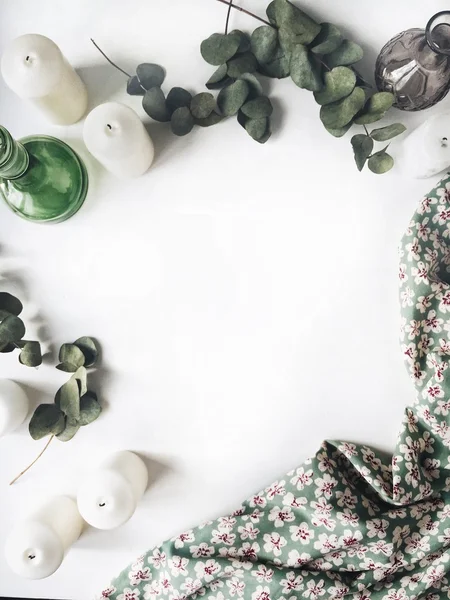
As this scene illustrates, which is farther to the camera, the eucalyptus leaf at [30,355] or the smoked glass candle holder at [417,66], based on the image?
the eucalyptus leaf at [30,355]

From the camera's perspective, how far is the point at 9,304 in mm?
814

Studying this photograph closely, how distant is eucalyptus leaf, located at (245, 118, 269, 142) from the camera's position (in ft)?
2.57

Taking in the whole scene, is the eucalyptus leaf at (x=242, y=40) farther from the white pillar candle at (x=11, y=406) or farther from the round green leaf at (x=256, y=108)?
the white pillar candle at (x=11, y=406)

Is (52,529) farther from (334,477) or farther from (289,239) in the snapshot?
(289,239)

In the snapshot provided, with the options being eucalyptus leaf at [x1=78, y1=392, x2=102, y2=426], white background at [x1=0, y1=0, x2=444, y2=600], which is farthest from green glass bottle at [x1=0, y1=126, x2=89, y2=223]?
eucalyptus leaf at [x1=78, y1=392, x2=102, y2=426]

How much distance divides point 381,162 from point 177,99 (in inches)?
11.0

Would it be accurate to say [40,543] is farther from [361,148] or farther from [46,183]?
[361,148]

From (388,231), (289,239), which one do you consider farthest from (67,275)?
(388,231)

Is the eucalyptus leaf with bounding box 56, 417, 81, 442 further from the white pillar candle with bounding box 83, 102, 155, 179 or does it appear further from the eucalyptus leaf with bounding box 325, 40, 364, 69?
the eucalyptus leaf with bounding box 325, 40, 364, 69

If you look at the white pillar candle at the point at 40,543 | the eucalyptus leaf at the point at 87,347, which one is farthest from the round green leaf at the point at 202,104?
the white pillar candle at the point at 40,543

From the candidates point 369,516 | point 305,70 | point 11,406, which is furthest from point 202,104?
point 369,516

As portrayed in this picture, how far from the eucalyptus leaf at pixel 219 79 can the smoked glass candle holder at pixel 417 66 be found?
0.64ft

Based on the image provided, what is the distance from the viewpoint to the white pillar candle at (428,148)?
0.74 metres

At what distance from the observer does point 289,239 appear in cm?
82
